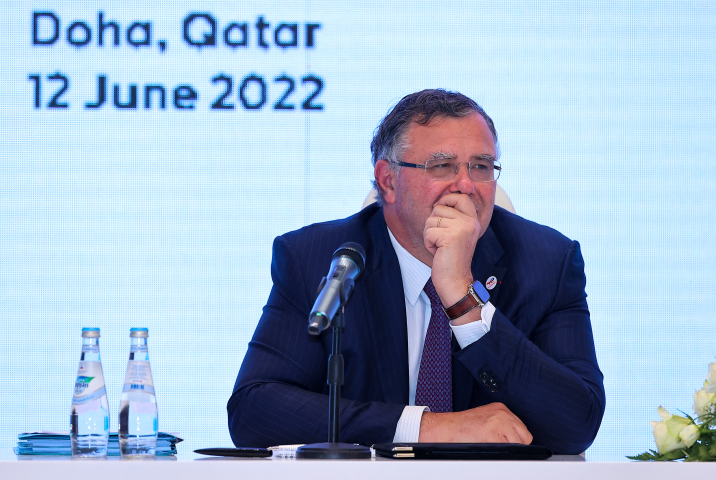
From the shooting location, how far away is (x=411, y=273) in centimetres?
244

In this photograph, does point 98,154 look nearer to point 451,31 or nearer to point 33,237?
point 33,237

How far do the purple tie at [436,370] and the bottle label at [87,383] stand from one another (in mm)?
1044

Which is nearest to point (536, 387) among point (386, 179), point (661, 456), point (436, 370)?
point (436, 370)

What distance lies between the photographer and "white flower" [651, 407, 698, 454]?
138 centimetres

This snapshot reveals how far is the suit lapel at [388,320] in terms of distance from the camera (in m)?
2.28

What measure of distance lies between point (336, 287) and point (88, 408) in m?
0.51

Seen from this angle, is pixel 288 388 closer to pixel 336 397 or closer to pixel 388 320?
pixel 388 320

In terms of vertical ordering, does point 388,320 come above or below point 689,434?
above

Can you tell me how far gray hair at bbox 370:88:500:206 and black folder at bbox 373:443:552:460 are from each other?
1.19 m

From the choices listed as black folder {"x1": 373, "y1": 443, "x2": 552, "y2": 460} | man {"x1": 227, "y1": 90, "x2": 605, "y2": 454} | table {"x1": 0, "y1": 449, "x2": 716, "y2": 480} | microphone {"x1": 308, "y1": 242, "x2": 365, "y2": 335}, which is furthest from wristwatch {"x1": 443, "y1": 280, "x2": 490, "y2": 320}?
table {"x1": 0, "y1": 449, "x2": 716, "y2": 480}

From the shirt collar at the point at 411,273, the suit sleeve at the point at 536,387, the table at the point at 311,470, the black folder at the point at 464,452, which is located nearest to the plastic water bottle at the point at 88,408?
the table at the point at 311,470

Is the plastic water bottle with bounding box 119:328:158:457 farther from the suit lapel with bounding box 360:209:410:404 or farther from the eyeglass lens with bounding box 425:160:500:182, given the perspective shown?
the eyeglass lens with bounding box 425:160:500:182

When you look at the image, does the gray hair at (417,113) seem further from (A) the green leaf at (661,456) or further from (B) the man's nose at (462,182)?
(A) the green leaf at (661,456)

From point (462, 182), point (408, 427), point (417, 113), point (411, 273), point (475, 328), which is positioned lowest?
point (408, 427)
